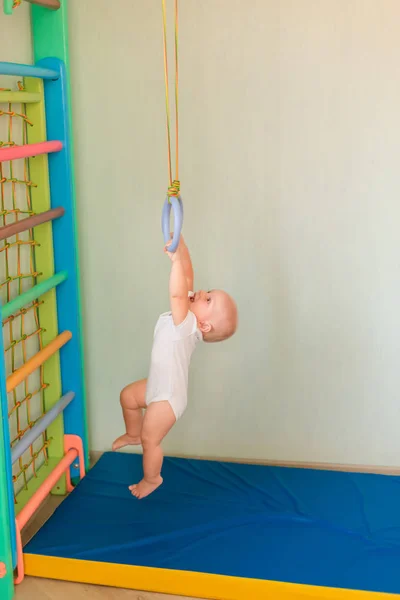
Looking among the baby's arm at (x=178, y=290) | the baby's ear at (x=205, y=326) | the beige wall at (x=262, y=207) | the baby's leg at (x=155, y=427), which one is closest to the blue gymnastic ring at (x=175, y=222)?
the baby's arm at (x=178, y=290)

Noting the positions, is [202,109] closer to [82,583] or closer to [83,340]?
[83,340]

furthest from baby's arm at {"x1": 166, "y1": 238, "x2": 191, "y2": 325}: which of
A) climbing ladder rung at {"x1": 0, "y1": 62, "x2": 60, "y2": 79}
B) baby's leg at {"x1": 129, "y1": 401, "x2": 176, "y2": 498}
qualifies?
climbing ladder rung at {"x1": 0, "y1": 62, "x2": 60, "y2": 79}

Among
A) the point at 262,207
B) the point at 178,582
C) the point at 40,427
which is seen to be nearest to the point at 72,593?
the point at 178,582

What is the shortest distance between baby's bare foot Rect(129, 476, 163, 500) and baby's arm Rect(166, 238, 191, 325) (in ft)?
1.94

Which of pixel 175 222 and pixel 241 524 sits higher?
pixel 175 222

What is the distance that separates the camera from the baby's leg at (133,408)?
2.44 meters

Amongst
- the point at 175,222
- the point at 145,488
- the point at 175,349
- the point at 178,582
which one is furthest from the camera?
the point at 145,488

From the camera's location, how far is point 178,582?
210 cm

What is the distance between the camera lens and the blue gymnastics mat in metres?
2.15

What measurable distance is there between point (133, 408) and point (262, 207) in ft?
2.90

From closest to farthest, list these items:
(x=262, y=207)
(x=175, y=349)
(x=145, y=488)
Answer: (x=175, y=349), (x=145, y=488), (x=262, y=207)

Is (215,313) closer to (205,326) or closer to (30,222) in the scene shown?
(205,326)

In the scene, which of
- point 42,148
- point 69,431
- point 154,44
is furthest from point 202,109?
point 69,431

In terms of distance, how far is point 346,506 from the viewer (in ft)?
8.22
